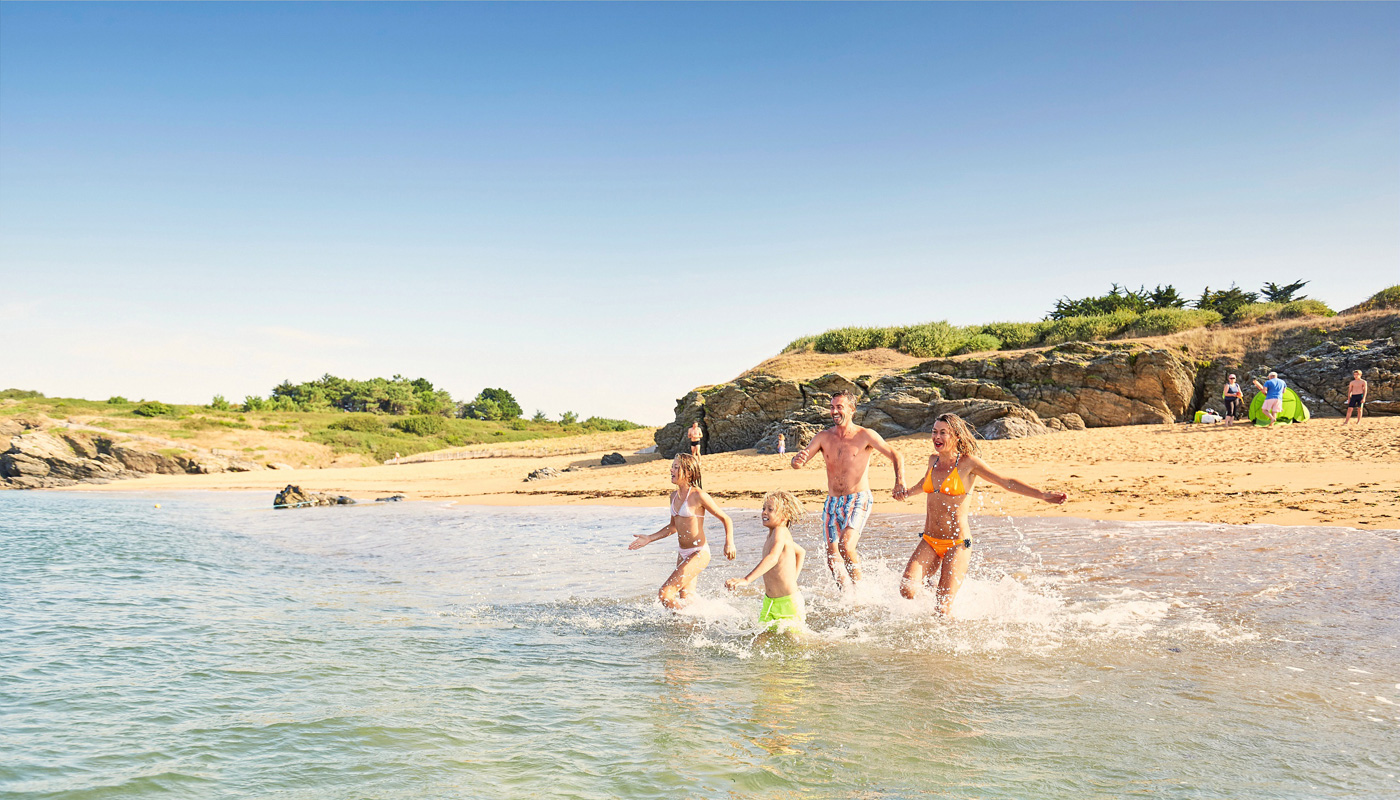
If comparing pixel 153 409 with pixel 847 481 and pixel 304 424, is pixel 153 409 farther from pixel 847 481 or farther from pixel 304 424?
pixel 847 481

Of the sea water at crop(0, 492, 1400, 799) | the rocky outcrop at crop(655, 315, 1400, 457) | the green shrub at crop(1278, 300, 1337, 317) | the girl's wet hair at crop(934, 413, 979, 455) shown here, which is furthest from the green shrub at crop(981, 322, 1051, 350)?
the girl's wet hair at crop(934, 413, 979, 455)

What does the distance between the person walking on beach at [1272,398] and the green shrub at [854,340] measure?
1427 centimetres

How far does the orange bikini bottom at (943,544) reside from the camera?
688 cm

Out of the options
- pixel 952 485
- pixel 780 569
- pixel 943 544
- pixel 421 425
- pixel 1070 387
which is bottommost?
pixel 780 569

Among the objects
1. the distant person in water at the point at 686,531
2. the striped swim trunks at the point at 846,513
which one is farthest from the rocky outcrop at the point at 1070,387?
the distant person in water at the point at 686,531

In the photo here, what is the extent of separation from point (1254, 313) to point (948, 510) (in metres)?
26.5

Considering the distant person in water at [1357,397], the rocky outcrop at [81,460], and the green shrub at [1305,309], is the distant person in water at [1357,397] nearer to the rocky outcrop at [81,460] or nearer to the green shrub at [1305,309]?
the green shrub at [1305,309]

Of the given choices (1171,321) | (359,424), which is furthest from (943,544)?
(359,424)

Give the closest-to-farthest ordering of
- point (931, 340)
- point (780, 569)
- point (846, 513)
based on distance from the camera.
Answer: point (780, 569), point (846, 513), point (931, 340)

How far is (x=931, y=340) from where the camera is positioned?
30.8 metres

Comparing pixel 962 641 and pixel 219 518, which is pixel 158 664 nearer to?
pixel 962 641

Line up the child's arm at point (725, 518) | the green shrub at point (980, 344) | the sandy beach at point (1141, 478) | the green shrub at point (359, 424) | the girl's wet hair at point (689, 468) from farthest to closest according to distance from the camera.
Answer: the green shrub at point (359, 424) < the green shrub at point (980, 344) < the sandy beach at point (1141, 478) < the girl's wet hair at point (689, 468) < the child's arm at point (725, 518)

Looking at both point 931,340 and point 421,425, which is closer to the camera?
point 931,340

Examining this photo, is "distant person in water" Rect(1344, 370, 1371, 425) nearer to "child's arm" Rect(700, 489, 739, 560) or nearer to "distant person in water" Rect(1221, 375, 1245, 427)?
"distant person in water" Rect(1221, 375, 1245, 427)
